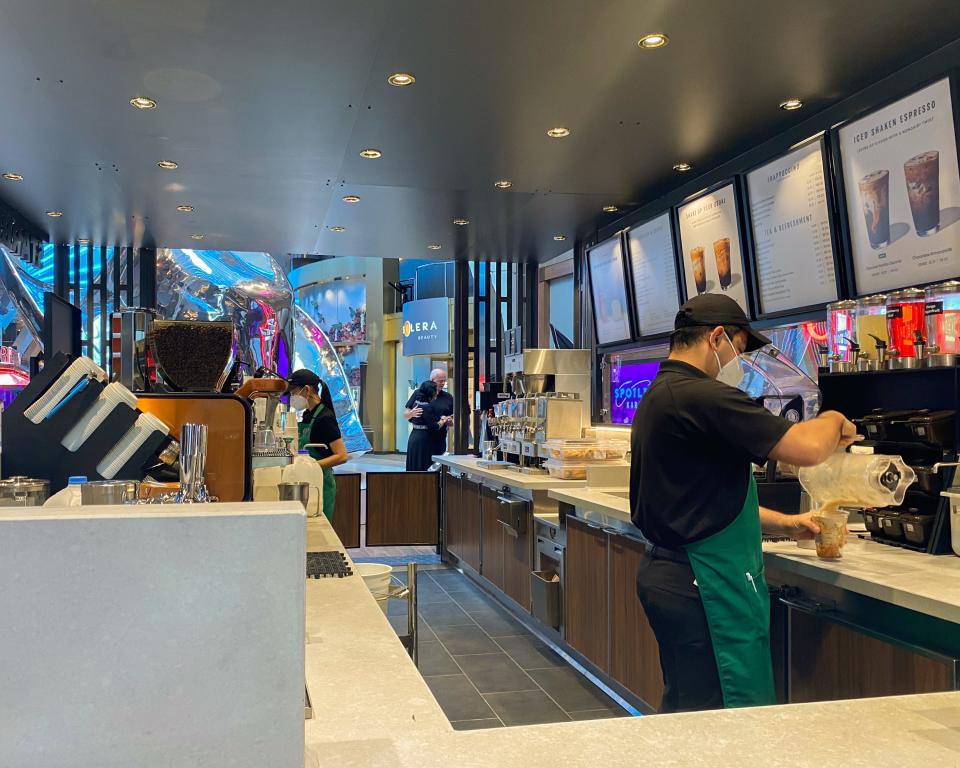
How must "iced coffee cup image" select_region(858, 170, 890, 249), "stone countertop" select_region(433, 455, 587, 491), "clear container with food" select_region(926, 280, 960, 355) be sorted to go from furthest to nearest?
1. "stone countertop" select_region(433, 455, 587, 491)
2. "iced coffee cup image" select_region(858, 170, 890, 249)
3. "clear container with food" select_region(926, 280, 960, 355)

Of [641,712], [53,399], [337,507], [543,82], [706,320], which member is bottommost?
[641,712]

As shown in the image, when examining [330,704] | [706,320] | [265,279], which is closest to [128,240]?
[265,279]

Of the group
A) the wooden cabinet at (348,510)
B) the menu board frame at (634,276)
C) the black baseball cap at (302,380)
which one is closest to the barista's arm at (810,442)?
the menu board frame at (634,276)

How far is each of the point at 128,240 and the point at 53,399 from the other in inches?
233

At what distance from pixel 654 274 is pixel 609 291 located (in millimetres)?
749

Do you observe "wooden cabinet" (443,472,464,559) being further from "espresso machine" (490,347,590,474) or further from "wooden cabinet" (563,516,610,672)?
"wooden cabinet" (563,516,610,672)

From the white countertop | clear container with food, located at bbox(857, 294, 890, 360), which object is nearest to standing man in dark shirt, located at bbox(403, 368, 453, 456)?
clear container with food, located at bbox(857, 294, 890, 360)

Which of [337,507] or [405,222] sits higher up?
[405,222]

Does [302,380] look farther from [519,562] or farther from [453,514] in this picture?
[453,514]

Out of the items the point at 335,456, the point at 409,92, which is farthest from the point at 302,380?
the point at 409,92

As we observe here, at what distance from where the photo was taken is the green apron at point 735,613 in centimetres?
216

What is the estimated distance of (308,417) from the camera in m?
5.73

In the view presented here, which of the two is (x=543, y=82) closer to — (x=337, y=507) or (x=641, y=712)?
(x=641, y=712)

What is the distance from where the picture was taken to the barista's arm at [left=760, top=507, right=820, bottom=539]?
7.99ft
